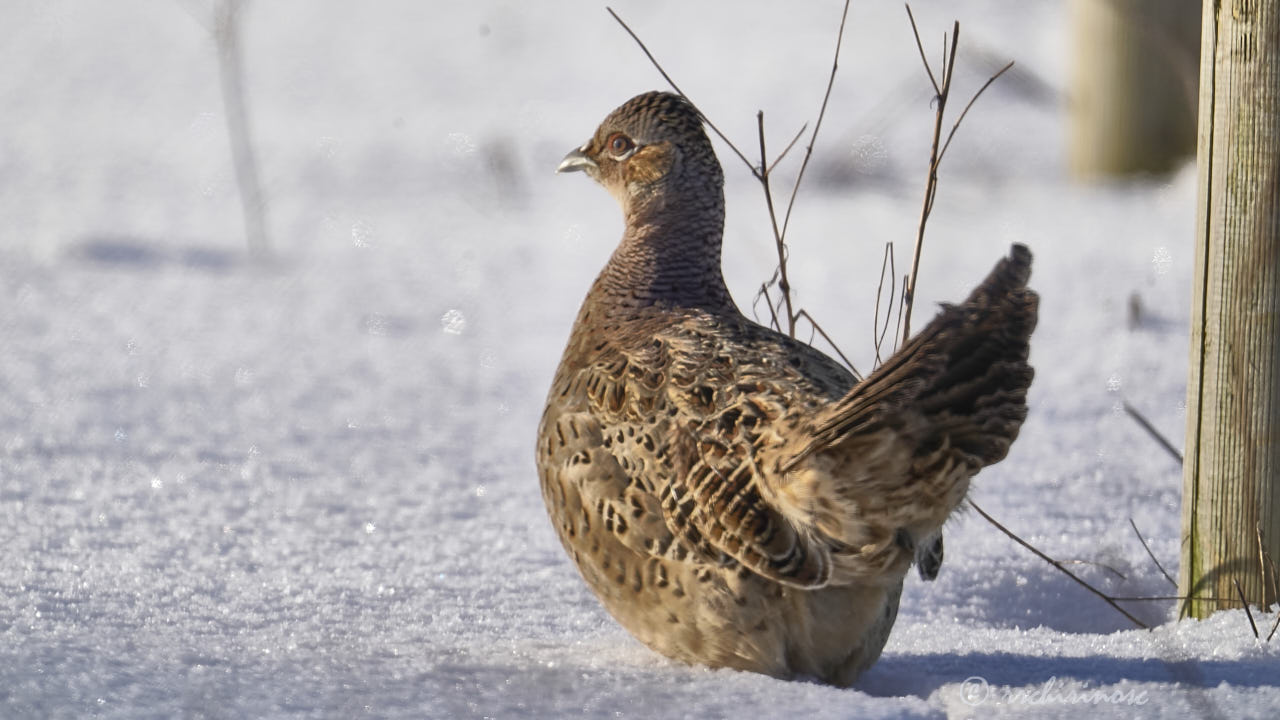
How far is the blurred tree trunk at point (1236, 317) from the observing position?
2.46 m

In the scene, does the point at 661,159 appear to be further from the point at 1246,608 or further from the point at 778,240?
the point at 1246,608

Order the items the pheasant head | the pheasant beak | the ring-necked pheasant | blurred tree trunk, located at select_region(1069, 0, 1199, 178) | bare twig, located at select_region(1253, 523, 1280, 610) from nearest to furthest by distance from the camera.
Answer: the ring-necked pheasant < bare twig, located at select_region(1253, 523, 1280, 610) < the pheasant head < the pheasant beak < blurred tree trunk, located at select_region(1069, 0, 1199, 178)

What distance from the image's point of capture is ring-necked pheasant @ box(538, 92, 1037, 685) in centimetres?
202

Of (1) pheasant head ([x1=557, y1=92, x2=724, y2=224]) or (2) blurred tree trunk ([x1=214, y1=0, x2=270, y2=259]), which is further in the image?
(2) blurred tree trunk ([x1=214, y1=0, x2=270, y2=259])

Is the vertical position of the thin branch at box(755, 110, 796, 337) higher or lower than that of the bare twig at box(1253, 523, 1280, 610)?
higher

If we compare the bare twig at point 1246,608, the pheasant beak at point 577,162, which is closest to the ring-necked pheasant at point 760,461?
the pheasant beak at point 577,162

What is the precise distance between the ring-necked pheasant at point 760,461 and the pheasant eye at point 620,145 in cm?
38

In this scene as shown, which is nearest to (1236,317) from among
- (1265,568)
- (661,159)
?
(1265,568)

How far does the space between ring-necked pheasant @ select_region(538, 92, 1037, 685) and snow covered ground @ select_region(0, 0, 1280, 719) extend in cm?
13

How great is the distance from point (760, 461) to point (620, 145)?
124cm

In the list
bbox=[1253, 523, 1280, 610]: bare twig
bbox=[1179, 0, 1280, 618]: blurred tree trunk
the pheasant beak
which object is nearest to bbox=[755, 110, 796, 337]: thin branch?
the pheasant beak

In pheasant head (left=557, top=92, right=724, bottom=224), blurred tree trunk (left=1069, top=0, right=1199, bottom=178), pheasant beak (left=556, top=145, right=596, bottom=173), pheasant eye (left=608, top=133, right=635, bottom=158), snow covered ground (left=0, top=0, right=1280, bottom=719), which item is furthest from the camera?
blurred tree trunk (left=1069, top=0, right=1199, bottom=178)

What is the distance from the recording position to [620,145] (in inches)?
126

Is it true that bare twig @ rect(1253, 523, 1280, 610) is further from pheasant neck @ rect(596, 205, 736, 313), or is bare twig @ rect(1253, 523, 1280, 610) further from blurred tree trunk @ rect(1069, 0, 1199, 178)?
blurred tree trunk @ rect(1069, 0, 1199, 178)
